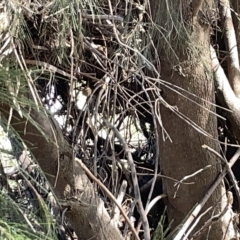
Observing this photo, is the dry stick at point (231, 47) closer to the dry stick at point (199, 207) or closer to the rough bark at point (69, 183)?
the dry stick at point (199, 207)

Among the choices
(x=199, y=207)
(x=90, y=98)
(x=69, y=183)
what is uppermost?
(x=90, y=98)

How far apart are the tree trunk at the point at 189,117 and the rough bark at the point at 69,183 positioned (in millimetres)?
190

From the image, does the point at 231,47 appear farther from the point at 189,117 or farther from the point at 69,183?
the point at 69,183

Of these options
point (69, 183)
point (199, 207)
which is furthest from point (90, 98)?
point (199, 207)

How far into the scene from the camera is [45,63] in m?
0.95

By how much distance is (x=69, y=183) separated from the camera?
3.21 ft

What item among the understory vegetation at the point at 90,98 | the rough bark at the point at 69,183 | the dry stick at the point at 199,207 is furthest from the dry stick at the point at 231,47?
the rough bark at the point at 69,183

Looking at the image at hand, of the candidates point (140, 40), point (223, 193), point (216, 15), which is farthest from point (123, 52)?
point (223, 193)

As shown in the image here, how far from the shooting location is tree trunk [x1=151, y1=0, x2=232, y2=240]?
106 cm

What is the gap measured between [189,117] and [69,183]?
10.9 inches

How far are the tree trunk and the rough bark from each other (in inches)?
7.5

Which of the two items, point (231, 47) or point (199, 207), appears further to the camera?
point (231, 47)

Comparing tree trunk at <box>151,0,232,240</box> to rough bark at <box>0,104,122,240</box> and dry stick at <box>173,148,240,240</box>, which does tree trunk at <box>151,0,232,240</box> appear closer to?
dry stick at <box>173,148,240,240</box>

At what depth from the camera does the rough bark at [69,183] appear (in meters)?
0.94
